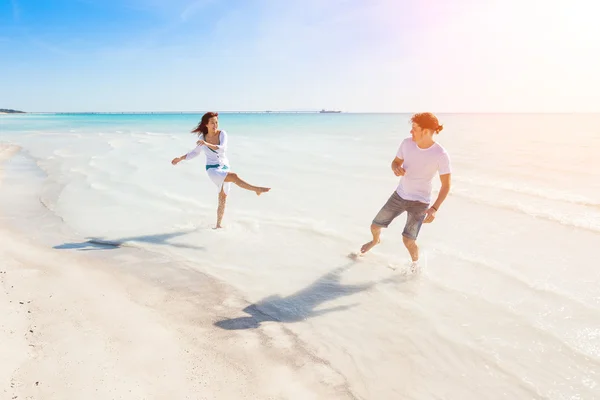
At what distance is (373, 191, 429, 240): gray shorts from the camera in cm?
514

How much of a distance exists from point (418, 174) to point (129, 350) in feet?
12.5

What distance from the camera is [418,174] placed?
4.98 meters

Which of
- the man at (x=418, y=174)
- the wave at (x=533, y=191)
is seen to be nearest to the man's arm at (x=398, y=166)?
the man at (x=418, y=174)

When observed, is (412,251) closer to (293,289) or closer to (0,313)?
(293,289)

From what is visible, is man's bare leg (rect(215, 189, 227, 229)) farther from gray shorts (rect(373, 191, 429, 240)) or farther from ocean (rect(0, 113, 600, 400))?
gray shorts (rect(373, 191, 429, 240))

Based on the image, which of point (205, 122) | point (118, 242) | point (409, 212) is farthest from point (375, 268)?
point (118, 242)

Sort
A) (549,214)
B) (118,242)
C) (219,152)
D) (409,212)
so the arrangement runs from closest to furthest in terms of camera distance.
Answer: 1. (409,212)
2. (118,242)
3. (219,152)
4. (549,214)

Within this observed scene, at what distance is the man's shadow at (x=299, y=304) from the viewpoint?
13.7 ft

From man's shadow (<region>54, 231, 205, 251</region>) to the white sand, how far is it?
49.9 inches

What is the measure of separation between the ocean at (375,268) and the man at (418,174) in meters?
0.84

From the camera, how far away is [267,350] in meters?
3.66

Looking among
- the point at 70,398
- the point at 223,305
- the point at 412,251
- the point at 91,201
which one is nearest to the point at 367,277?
the point at 412,251

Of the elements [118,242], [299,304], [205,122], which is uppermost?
[205,122]

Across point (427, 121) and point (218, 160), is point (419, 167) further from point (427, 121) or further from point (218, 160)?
point (218, 160)
